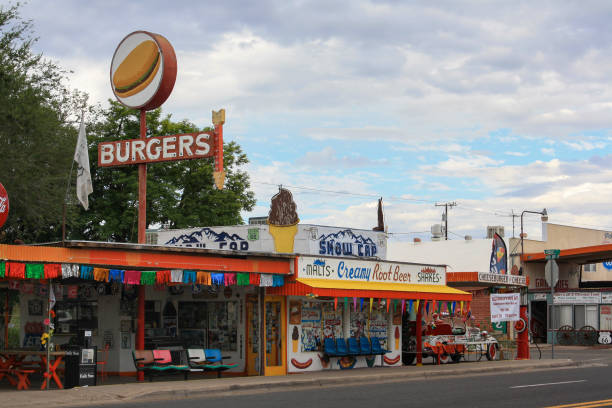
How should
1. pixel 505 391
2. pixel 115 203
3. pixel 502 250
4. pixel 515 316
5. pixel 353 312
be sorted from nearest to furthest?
1. pixel 505 391
2. pixel 353 312
3. pixel 515 316
4. pixel 502 250
5. pixel 115 203

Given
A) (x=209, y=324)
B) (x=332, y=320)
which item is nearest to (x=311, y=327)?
(x=332, y=320)

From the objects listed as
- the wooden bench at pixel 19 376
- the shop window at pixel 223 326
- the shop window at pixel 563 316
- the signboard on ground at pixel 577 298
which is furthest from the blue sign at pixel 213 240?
the shop window at pixel 563 316

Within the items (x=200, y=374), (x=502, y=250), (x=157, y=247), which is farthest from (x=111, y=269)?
(x=502, y=250)

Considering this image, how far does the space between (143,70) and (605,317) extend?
1321 inches

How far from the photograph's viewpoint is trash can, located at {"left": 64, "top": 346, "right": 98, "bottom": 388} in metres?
20.1

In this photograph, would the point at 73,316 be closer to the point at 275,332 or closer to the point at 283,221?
the point at 275,332

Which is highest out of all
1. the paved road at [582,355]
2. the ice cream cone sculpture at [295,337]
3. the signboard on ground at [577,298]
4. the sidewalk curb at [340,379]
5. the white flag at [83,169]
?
the white flag at [83,169]

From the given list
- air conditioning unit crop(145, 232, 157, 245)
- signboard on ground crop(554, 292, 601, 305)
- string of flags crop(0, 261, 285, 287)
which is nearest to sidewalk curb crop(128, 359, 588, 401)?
string of flags crop(0, 261, 285, 287)

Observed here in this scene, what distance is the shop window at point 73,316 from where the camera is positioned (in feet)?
81.5

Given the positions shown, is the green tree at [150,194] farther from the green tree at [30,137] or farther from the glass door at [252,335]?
the glass door at [252,335]

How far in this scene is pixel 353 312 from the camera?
2789cm

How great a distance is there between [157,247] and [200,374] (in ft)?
19.7

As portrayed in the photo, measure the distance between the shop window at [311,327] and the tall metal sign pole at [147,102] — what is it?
4.80m

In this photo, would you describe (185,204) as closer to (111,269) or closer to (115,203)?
(115,203)
